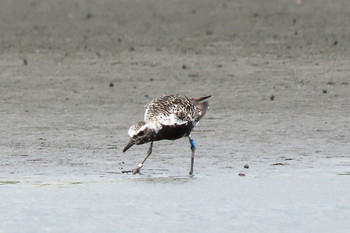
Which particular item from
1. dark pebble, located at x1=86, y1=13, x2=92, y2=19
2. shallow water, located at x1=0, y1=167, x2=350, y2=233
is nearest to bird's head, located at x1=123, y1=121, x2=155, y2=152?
shallow water, located at x1=0, y1=167, x2=350, y2=233

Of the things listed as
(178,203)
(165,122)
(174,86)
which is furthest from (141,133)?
(174,86)

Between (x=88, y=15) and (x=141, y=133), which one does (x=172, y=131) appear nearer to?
(x=141, y=133)

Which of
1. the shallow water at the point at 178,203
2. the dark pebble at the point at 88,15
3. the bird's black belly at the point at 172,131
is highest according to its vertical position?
the dark pebble at the point at 88,15

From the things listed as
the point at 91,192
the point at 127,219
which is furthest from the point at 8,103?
the point at 127,219

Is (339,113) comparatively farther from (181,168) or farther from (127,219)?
(127,219)

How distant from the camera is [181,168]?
1127 cm

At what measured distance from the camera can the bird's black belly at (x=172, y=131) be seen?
10922 millimetres

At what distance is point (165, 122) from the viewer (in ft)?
35.9

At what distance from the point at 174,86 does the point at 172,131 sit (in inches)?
220

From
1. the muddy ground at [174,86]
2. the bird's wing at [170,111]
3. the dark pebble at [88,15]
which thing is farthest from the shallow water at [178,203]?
the dark pebble at [88,15]

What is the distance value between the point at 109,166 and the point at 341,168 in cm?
251

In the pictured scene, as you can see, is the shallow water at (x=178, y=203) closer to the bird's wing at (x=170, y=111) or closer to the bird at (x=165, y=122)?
the bird at (x=165, y=122)

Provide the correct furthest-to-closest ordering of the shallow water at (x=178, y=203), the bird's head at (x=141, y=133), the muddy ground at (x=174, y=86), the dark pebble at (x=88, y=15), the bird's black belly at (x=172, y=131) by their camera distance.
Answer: the dark pebble at (x=88, y=15)
the muddy ground at (x=174, y=86)
the bird's black belly at (x=172, y=131)
the bird's head at (x=141, y=133)
the shallow water at (x=178, y=203)

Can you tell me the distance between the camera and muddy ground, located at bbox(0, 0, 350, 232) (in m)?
11.4
